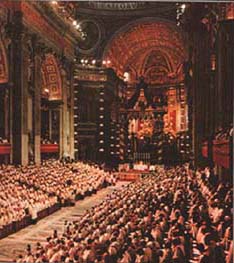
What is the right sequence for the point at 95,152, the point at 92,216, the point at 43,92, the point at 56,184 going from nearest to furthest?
the point at 92,216 < the point at 56,184 < the point at 95,152 < the point at 43,92

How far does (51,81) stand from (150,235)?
16.6 m

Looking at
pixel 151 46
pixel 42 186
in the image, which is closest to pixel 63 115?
pixel 151 46

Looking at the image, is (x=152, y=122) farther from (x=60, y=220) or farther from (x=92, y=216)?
(x=92, y=216)

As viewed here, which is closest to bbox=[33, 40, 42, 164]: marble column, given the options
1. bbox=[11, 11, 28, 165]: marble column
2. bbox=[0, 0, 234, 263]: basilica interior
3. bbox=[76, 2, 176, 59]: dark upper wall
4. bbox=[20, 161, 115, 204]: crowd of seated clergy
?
bbox=[0, 0, 234, 263]: basilica interior

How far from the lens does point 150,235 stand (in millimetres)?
8352

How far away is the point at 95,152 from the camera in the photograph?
16906mm

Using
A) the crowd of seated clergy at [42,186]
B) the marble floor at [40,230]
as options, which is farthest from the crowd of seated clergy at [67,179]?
the marble floor at [40,230]

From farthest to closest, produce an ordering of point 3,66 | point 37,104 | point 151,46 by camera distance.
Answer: point 151,46, point 37,104, point 3,66

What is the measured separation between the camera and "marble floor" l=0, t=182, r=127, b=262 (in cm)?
943

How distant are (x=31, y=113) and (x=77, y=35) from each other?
6.09m

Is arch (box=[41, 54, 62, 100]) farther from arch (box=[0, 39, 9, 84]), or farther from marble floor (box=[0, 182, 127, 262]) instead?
marble floor (box=[0, 182, 127, 262])

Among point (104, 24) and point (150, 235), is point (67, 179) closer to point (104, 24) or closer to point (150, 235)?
point (150, 235)

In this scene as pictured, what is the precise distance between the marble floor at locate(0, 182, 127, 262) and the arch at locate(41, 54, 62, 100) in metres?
10.0

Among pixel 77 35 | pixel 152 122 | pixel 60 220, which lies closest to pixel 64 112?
pixel 77 35
